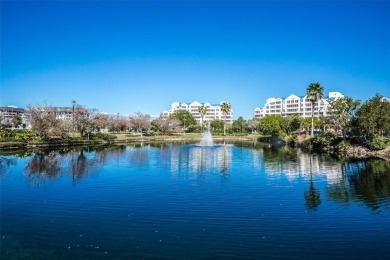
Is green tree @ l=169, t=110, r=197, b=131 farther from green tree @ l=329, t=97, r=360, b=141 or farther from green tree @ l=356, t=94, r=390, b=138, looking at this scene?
green tree @ l=356, t=94, r=390, b=138

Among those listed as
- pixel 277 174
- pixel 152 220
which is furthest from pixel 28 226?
pixel 277 174

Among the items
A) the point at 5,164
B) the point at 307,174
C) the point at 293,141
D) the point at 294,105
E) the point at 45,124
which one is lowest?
the point at 307,174

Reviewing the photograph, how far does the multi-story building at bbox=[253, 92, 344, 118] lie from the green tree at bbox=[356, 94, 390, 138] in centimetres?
10175

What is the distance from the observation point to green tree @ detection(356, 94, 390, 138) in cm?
5228

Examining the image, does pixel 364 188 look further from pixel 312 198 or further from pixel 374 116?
pixel 374 116

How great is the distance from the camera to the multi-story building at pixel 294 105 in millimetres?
160625

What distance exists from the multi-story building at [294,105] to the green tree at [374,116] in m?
102

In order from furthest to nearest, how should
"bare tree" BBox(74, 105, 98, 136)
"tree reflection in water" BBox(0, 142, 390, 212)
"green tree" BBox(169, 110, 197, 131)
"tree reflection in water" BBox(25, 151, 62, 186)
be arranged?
"green tree" BBox(169, 110, 197, 131)
"bare tree" BBox(74, 105, 98, 136)
"tree reflection in water" BBox(25, 151, 62, 186)
"tree reflection in water" BBox(0, 142, 390, 212)

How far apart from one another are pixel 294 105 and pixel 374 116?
127 meters

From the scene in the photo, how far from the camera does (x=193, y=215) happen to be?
57.8ft

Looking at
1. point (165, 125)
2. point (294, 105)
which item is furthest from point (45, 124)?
point (294, 105)

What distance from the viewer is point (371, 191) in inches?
954

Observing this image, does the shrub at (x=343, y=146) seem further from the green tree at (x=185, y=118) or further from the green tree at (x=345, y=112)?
the green tree at (x=185, y=118)

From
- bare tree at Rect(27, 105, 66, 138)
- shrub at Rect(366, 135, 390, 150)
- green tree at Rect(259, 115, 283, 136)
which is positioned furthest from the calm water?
green tree at Rect(259, 115, 283, 136)
